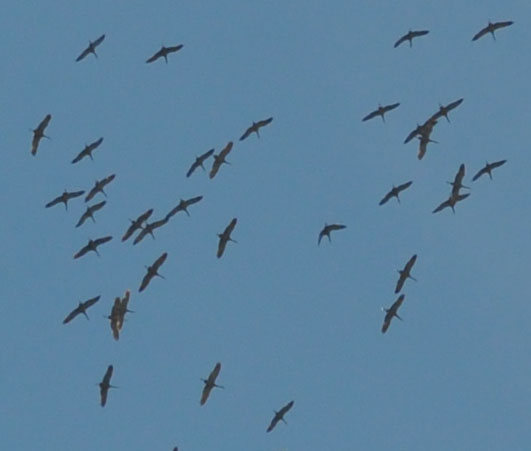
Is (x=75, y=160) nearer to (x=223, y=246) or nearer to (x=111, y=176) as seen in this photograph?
(x=111, y=176)

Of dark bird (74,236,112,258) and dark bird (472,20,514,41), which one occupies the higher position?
dark bird (472,20,514,41)

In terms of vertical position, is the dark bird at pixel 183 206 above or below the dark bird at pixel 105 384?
above

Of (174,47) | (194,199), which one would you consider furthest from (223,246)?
(174,47)

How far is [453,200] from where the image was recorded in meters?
108

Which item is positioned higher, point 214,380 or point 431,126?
point 431,126

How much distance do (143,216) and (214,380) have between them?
10.3m

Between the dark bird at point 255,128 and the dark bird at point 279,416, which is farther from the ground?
the dark bird at point 255,128

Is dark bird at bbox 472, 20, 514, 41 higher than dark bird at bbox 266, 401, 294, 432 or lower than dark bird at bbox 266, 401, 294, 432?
higher

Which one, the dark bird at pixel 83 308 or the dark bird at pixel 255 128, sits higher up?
the dark bird at pixel 255 128

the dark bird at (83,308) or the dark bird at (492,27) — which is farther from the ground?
the dark bird at (492,27)

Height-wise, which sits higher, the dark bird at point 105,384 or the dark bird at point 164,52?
the dark bird at point 164,52

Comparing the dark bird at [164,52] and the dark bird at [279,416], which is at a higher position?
the dark bird at [164,52]

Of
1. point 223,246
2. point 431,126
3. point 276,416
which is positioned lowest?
point 276,416

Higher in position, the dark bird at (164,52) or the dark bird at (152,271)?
the dark bird at (164,52)
